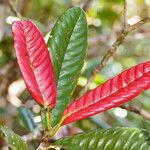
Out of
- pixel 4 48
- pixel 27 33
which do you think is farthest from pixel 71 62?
pixel 4 48

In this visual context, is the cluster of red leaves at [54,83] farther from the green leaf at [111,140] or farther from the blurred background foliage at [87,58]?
the blurred background foliage at [87,58]

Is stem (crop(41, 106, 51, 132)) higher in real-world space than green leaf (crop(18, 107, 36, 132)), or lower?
higher

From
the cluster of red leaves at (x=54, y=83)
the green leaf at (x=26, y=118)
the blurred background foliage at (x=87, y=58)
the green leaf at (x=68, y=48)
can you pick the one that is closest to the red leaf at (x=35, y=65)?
the cluster of red leaves at (x=54, y=83)

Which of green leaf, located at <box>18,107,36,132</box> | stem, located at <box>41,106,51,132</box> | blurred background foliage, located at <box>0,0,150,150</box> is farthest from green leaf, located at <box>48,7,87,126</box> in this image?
green leaf, located at <box>18,107,36,132</box>

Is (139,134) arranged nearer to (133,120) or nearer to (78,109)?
(78,109)

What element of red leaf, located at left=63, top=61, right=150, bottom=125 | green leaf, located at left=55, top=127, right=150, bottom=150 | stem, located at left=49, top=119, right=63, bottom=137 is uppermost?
red leaf, located at left=63, top=61, right=150, bottom=125

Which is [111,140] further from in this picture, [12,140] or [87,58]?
[87,58]

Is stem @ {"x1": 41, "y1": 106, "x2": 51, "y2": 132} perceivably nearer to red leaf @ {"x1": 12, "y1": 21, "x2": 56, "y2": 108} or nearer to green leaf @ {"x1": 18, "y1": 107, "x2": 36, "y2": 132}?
red leaf @ {"x1": 12, "y1": 21, "x2": 56, "y2": 108}
